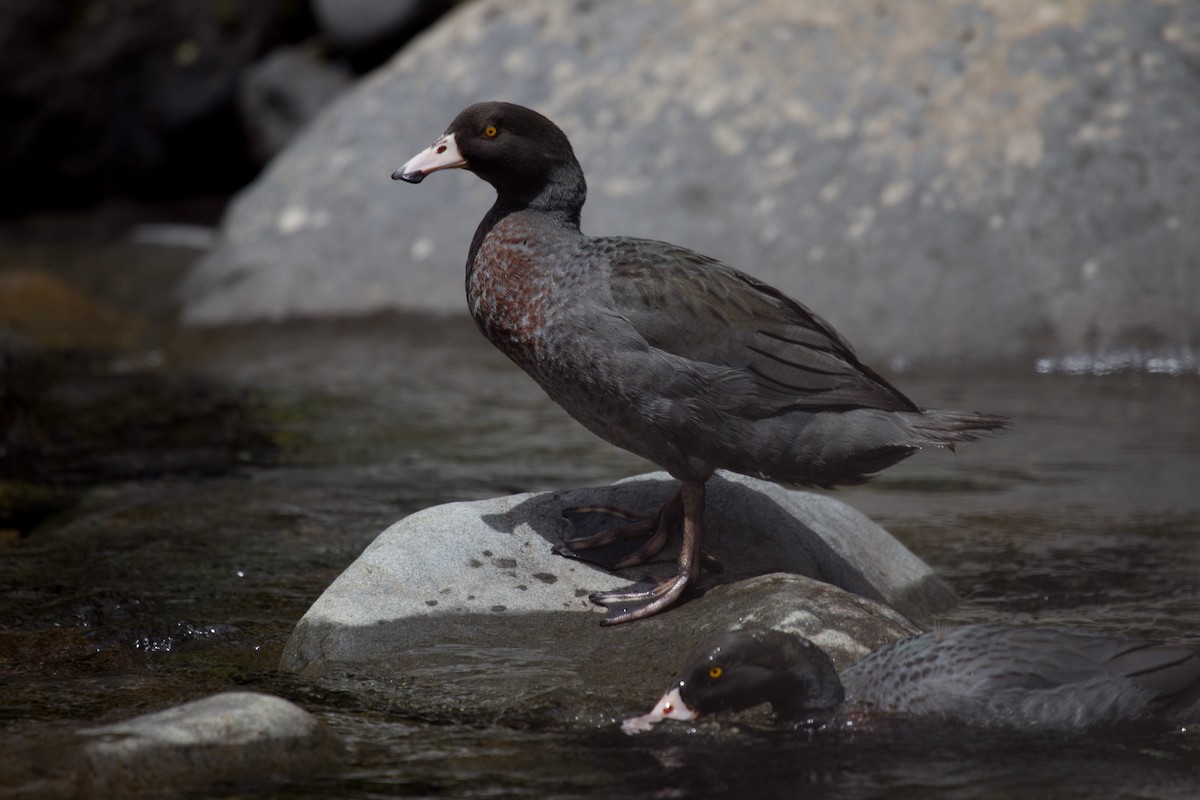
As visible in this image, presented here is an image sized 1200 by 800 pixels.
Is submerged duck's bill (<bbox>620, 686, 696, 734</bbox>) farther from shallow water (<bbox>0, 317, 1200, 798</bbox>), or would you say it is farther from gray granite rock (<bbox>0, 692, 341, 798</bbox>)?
gray granite rock (<bbox>0, 692, 341, 798</bbox>)

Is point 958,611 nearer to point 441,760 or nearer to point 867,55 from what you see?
point 441,760

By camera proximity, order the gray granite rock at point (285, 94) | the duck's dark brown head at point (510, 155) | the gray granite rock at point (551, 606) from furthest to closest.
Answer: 1. the gray granite rock at point (285, 94)
2. the duck's dark brown head at point (510, 155)
3. the gray granite rock at point (551, 606)

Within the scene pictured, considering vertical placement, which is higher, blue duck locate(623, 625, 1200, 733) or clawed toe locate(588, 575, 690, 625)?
clawed toe locate(588, 575, 690, 625)

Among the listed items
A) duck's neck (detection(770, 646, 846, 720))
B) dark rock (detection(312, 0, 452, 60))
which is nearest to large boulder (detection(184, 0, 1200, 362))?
dark rock (detection(312, 0, 452, 60))

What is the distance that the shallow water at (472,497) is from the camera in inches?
161

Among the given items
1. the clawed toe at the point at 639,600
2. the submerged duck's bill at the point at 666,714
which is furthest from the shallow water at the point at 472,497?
the clawed toe at the point at 639,600

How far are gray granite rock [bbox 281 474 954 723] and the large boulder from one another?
14.1ft

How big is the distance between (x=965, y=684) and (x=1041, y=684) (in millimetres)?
216

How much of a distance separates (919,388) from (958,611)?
11.9 ft

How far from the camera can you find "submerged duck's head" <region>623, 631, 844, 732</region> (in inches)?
171

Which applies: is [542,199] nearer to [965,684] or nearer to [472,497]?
[472,497]

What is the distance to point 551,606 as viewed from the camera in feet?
17.2

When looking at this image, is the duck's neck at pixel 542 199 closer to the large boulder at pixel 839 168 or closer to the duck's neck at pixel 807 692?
the duck's neck at pixel 807 692

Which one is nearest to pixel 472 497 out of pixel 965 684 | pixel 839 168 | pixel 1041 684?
pixel 965 684
